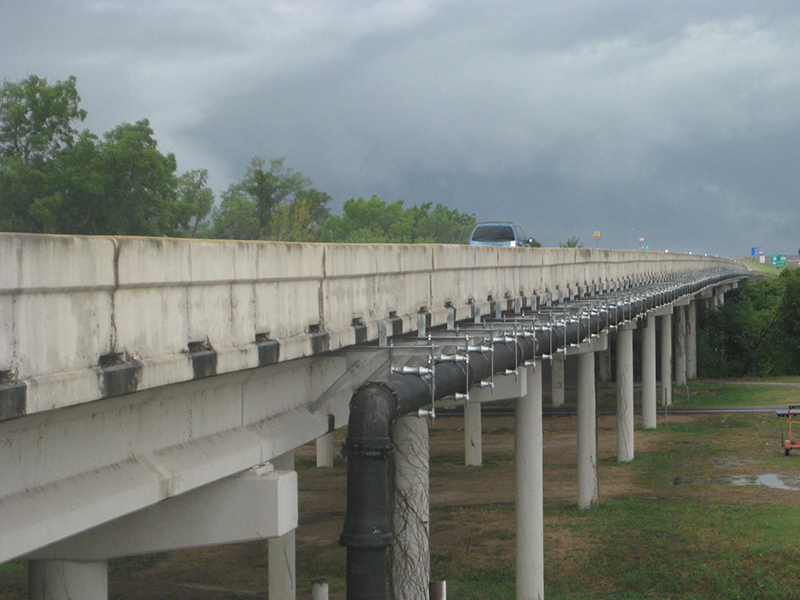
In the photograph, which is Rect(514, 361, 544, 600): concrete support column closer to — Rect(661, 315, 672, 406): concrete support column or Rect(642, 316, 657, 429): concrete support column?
Rect(642, 316, 657, 429): concrete support column

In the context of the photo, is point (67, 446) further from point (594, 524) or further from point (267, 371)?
point (594, 524)

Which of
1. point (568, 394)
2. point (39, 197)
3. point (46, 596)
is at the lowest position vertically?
point (568, 394)

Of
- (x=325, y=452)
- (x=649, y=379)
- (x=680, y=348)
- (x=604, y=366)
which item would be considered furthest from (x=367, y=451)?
(x=604, y=366)

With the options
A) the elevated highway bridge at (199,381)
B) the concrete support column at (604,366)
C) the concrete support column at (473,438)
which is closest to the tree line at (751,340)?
the concrete support column at (604,366)

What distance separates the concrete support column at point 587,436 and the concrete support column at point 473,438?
5.11 m

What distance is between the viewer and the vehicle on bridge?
140ft

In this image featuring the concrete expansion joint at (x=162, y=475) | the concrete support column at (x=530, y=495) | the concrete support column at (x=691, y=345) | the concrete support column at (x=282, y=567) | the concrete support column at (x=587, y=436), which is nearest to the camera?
the concrete expansion joint at (x=162, y=475)

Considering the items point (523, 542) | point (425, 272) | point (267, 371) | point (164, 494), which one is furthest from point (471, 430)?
point (164, 494)

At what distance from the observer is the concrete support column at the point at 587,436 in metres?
31.8

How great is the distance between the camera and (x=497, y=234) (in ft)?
141

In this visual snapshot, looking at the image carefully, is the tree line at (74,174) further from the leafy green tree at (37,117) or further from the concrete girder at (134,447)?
the concrete girder at (134,447)

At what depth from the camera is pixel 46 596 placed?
956 centimetres

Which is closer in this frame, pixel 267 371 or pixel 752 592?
pixel 267 371

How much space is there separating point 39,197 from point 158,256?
200ft
